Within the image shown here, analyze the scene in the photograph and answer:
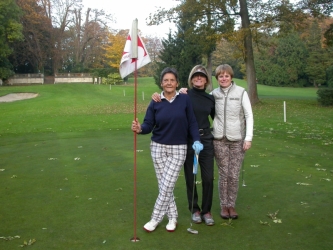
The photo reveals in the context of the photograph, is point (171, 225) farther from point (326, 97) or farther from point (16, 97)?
point (16, 97)

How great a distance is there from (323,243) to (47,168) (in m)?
5.86

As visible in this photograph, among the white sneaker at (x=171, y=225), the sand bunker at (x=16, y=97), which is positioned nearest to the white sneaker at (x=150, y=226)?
the white sneaker at (x=171, y=225)

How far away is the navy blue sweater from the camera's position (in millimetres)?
4676

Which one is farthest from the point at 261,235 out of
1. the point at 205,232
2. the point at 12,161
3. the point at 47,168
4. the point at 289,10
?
the point at 289,10

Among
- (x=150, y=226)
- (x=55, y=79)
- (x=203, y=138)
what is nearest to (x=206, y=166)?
(x=203, y=138)

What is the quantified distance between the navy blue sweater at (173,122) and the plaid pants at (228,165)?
55 cm

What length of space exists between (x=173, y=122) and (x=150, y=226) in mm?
1201

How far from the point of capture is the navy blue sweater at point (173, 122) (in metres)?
4.68

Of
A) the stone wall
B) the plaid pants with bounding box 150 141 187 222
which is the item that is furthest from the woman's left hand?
the stone wall

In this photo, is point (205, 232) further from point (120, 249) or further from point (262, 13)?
point (262, 13)

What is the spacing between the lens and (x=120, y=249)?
13.9ft

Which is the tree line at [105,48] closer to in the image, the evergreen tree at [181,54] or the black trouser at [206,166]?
the evergreen tree at [181,54]

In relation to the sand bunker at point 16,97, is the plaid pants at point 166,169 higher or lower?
lower

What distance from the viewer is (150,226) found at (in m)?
4.79
